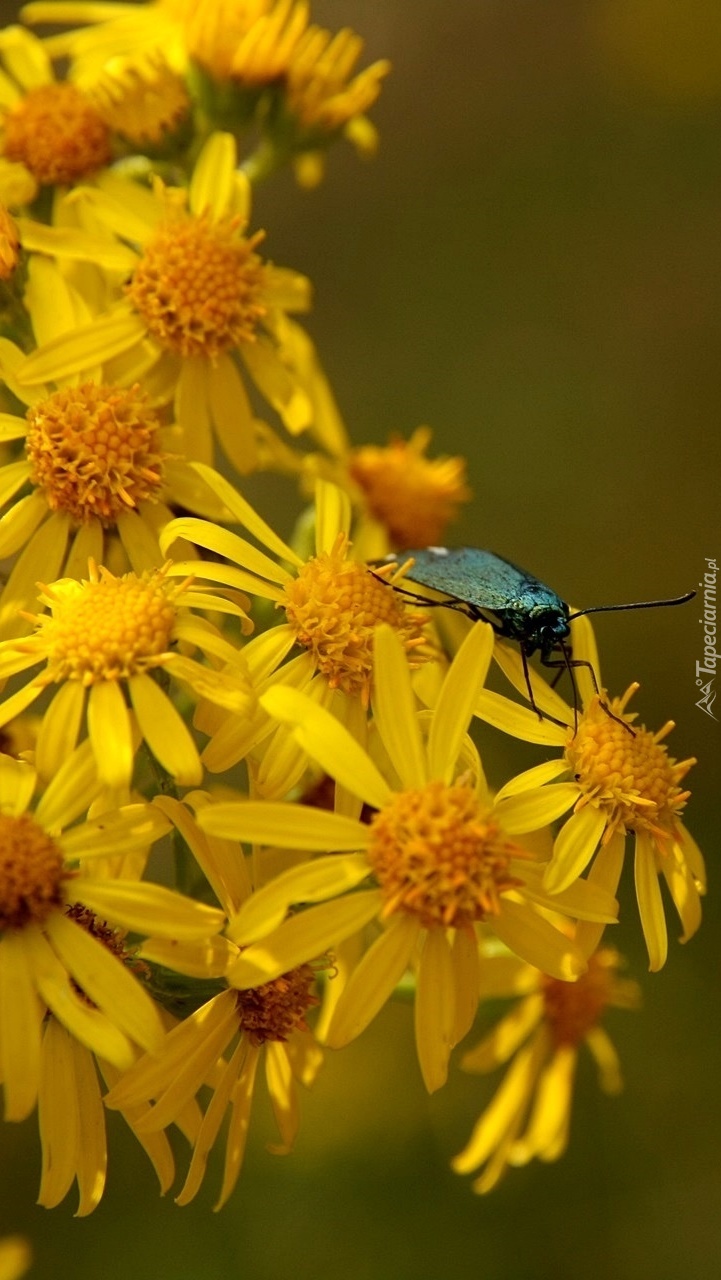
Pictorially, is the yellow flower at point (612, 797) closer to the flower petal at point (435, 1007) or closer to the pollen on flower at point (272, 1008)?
the flower petal at point (435, 1007)

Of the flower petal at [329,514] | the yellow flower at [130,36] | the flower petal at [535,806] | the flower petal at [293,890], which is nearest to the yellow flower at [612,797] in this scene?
the flower petal at [535,806]

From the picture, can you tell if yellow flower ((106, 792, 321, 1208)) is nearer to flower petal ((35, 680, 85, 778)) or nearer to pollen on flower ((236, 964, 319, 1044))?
pollen on flower ((236, 964, 319, 1044))

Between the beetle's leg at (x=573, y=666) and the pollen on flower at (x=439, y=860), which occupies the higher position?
the beetle's leg at (x=573, y=666)

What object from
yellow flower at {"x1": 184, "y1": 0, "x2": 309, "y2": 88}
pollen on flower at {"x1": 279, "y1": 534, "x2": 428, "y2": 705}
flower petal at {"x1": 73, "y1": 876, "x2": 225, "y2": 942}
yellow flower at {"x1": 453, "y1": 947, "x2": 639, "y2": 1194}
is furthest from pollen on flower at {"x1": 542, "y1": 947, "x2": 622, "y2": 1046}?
yellow flower at {"x1": 184, "y1": 0, "x2": 309, "y2": 88}

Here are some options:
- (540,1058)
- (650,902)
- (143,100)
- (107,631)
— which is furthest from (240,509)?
(540,1058)

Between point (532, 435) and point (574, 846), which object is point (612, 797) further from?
point (532, 435)

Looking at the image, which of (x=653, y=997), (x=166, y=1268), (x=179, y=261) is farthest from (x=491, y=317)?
(x=166, y=1268)
